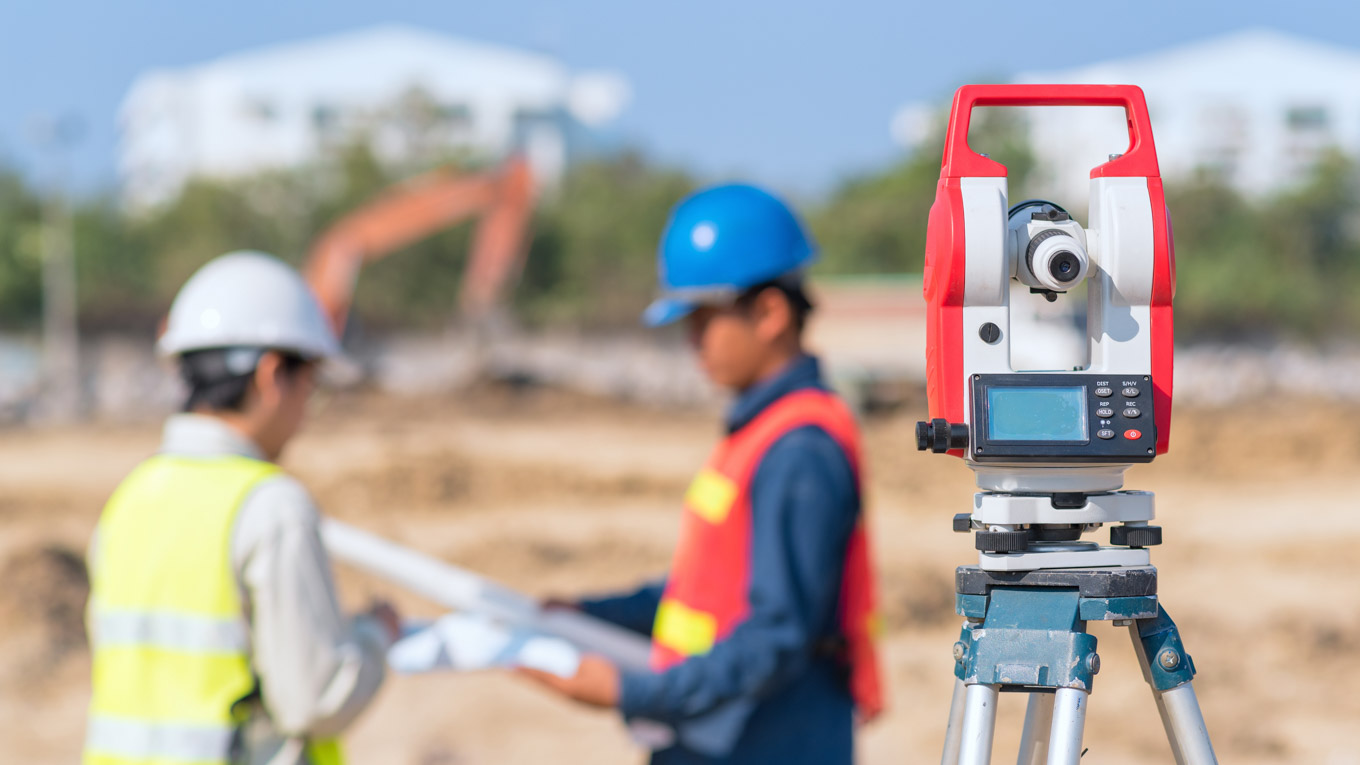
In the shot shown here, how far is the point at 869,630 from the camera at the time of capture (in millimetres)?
2146

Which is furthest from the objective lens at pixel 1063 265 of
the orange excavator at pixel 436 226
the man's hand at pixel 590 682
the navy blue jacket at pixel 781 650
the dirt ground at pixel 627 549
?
the orange excavator at pixel 436 226

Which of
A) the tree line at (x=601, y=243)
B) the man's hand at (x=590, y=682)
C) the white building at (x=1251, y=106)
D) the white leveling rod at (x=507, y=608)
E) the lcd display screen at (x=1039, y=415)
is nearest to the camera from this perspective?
the lcd display screen at (x=1039, y=415)

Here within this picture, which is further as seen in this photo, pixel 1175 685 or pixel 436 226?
pixel 436 226

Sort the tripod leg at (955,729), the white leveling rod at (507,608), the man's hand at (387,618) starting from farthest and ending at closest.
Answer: the white leveling rod at (507,608), the man's hand at (387,618), the tripod leg at (955,729)

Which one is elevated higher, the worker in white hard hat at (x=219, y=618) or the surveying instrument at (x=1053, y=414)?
the surveying instrument at (x=1053, y=414)

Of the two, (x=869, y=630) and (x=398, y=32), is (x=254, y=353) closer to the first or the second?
(x=869, y=630)

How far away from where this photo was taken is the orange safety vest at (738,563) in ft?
6.83

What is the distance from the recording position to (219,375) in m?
2.02

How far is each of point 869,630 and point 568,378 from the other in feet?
76.6

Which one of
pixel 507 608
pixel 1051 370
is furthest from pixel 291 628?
pixel 1051 370

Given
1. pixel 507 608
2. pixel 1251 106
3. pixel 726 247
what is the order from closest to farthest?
pixel 726 247 → pixel 507 608 → pixel 1251 106

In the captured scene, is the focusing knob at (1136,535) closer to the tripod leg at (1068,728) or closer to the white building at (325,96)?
the tripod leg at (1068,728)

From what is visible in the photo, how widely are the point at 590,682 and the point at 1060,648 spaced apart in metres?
0.94

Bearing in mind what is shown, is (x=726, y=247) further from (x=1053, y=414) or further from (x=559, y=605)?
(x=1053, y=414)
